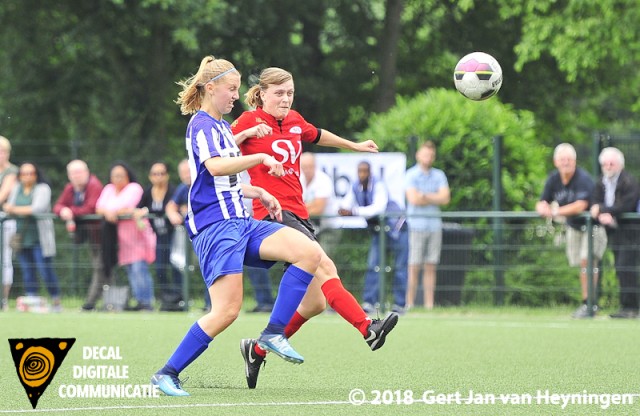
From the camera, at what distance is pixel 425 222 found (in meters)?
16.3

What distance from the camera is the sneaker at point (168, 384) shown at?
7723 millimetres

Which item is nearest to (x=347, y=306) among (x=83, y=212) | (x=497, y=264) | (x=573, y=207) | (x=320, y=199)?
(x=573, y=207)

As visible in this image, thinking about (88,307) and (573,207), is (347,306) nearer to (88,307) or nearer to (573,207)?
(573,207)

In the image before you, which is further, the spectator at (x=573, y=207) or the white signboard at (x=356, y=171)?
the white signboard at (x=356, y=171)

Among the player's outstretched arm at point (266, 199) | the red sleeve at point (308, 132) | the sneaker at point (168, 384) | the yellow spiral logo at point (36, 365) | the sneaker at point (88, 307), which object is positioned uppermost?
the red sleeve at point (308, 132)

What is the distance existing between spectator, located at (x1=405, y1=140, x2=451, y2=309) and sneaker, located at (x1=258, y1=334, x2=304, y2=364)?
806 cm

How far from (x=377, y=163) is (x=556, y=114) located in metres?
14.1

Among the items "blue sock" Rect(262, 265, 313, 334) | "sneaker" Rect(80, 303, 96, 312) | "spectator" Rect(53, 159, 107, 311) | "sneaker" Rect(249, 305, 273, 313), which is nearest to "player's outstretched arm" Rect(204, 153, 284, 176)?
"blue sock" Rect(262, 265, 313, 334)

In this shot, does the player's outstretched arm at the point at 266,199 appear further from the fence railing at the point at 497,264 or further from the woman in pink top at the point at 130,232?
the woman in pink top at the point at 130,232

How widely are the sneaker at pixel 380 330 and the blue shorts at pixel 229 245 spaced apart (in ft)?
Answer: 2.75

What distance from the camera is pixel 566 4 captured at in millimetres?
24828

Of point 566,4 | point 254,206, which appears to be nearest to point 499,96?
point 566,4

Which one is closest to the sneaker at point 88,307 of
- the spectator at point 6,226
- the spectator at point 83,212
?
the spectator at point 83,212

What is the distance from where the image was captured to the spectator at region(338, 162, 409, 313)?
1600 cm
